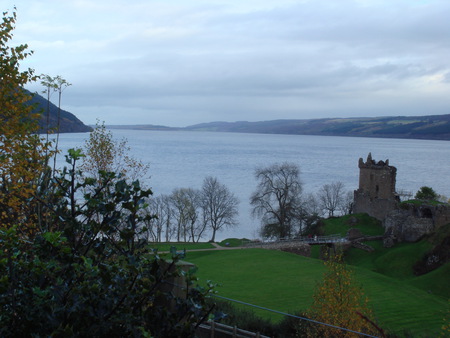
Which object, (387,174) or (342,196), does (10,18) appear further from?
(342,196)

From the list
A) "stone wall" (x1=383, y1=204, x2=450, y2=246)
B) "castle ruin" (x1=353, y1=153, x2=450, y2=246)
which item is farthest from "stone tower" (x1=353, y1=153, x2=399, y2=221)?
"stone wall" (x1=383, y1=204, x2=450, y2=246)

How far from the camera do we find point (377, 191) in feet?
176

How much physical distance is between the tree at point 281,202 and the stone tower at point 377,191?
7.07 metres

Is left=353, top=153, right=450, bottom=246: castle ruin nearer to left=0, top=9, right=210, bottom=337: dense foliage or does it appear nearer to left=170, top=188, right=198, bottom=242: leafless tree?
left=170, top=188, right=198, bottom=242: leafless tree

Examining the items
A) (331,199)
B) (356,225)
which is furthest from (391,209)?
(331,199)

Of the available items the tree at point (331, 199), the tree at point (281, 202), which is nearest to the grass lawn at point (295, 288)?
the tree at point (281, 202)

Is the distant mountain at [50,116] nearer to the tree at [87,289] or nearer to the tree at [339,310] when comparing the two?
the tree at [87,289]

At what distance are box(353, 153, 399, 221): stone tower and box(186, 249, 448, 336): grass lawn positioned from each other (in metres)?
16.2

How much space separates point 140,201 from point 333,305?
49.8ft

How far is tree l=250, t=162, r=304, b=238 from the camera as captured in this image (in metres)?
55.7

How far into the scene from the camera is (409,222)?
1800 inches

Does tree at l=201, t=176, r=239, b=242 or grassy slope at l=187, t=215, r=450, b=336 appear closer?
grassy slope at l=187, t=215, r=450, b=336

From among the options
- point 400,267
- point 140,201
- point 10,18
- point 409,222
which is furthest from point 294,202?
point 140,201

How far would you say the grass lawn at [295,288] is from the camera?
939 inches
